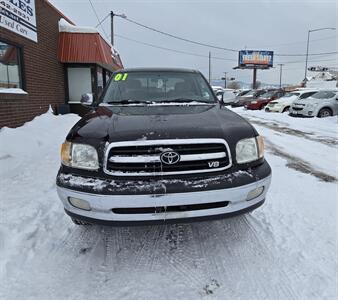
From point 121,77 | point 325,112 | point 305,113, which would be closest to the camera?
point 121,77

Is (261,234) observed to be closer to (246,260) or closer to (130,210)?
Answer: (246,260)

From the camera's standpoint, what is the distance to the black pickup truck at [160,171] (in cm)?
227

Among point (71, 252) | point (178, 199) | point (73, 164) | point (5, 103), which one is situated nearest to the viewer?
point (178, 199)

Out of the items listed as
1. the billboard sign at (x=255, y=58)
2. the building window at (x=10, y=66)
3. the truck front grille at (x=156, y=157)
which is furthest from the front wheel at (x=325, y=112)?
the billboard sign at (x=255, y=58)

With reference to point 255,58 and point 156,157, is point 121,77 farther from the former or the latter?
point 255,58

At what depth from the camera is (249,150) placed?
263cm

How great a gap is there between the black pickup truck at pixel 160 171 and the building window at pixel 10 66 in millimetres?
6186

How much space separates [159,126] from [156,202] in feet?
2.22

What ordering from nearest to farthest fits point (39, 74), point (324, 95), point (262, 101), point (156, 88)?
1. point (156, 88)
2. point (39, 74)
3. point (324, 95)
4. point (262, 101)

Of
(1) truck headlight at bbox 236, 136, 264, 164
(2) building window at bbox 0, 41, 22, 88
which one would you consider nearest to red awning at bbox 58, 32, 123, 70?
(2) building window at bbox 0, 41, 22, 88

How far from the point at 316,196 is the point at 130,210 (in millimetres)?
2982

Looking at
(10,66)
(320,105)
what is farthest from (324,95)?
(10,66)

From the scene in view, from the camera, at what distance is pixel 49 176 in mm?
4758

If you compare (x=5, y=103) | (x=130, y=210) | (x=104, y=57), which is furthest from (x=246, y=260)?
(x=104, y=57)
